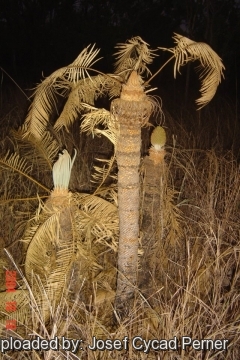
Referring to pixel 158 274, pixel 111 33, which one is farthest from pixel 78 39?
pixel 158 274

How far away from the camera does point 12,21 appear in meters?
10.6

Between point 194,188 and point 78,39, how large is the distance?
840 cm

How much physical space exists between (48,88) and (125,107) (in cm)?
39

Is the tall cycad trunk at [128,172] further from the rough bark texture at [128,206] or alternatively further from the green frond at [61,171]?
the green frond at [61,171]

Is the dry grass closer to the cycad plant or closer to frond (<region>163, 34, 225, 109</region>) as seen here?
the cycad plant

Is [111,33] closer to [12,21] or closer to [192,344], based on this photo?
[12,21]

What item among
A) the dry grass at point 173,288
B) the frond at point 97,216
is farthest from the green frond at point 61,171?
the dry grass at point 173,288

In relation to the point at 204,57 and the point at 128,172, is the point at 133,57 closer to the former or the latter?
the point at 204,57

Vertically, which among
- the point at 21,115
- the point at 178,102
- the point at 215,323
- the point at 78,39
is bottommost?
the point at 215,323

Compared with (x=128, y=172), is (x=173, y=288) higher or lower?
lower

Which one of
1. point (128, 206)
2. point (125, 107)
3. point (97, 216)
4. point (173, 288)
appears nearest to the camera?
point (125, 107)

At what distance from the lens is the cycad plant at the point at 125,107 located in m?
1.64

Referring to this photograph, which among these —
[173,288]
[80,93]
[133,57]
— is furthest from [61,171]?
[173,288]

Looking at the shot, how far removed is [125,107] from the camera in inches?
63.7
